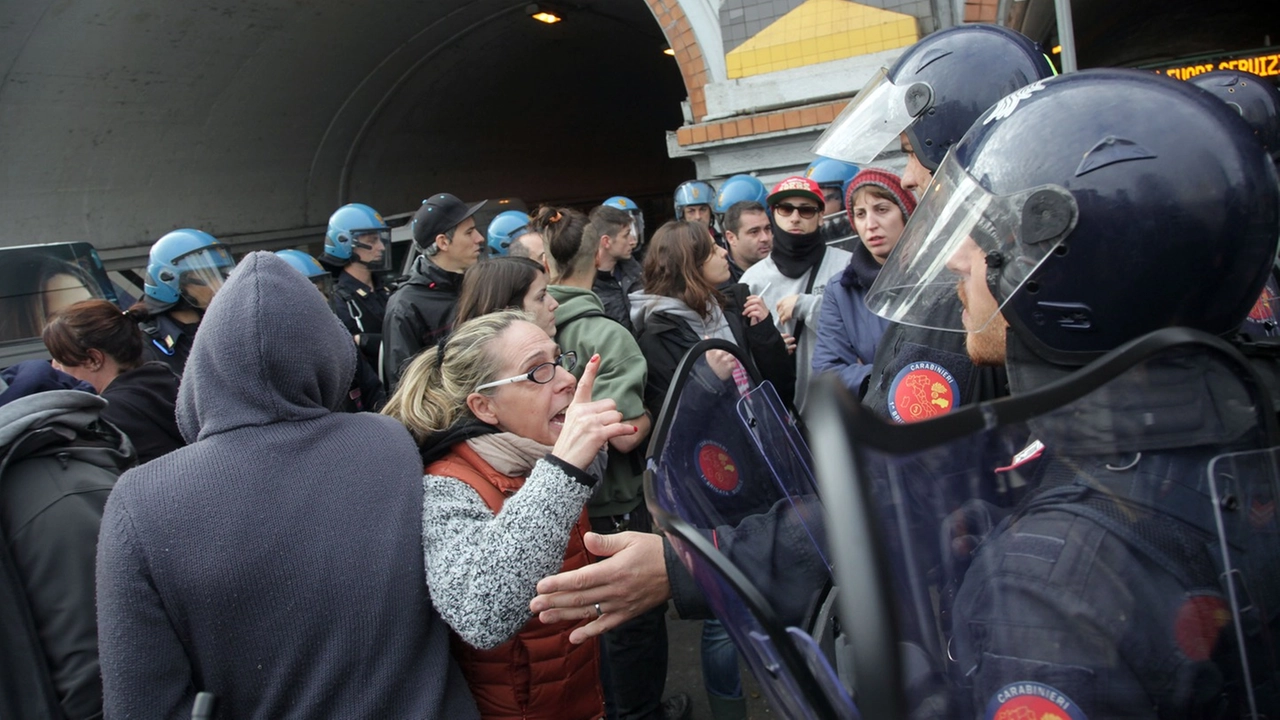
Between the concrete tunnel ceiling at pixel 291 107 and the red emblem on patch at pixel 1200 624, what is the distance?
36.1 feet

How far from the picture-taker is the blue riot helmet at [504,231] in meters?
7.08

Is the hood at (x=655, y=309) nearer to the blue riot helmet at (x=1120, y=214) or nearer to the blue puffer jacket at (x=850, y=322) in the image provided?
the blue puffer jacket at (x=850, y=322)

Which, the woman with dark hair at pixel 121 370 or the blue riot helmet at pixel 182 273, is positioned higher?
the blue riot helmet at pixel 182 273

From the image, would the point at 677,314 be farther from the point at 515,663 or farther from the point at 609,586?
the point at 609,586

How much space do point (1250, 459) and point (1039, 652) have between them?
1.11ft

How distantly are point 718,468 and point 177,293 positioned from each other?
14.2ft

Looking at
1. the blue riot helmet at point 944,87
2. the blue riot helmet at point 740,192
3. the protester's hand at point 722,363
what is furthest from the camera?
the blue riot helmet at point 740,192

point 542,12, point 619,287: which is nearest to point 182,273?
point 619,287

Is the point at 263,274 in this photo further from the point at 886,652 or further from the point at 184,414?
the point at 886,652

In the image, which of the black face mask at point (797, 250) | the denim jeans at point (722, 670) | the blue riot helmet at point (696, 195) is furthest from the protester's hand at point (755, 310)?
the blue riot helmet at point (696, 195)

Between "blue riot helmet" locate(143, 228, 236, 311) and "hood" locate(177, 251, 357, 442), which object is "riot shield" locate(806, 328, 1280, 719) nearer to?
"hood" locate(177, 251, 357, 442)

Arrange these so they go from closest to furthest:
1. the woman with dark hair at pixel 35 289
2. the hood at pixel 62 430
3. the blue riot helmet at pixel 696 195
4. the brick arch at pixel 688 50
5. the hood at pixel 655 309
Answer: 1. the hood at pixel 62 430
2. the hood at pixel 655 309
3. the woman with dark hair at pixel 35 289
4. the brick arch at pixel 688 50
5. the blue riot helmet at pixel 696 195

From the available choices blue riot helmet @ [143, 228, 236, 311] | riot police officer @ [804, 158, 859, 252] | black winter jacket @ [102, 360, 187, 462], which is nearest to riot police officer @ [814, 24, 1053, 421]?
black winter jacket @ [102, 360, 187, 462]

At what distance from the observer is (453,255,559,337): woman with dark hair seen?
3115mm
